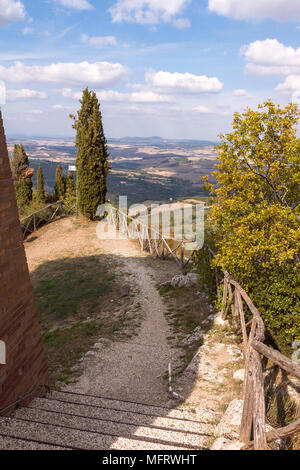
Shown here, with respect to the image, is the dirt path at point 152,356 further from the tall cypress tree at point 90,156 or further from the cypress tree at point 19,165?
the cypress tree at point 19,165

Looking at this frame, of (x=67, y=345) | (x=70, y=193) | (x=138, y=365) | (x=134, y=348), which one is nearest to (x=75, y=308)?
(x=67, y=345)

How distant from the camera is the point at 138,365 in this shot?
304 inches

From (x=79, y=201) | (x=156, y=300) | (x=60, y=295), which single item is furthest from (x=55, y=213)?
(x=156, y=300)

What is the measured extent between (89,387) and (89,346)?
6.62ft

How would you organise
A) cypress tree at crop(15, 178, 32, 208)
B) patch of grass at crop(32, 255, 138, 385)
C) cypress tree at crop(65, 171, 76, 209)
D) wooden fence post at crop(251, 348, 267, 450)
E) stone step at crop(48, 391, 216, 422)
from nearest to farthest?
1. wooden fence post at crop(251, 348, 267, 450)
2. stone step at crop(48, 391, 216, 422)
3. patch of grass at crop(32, 255, 138, 385)
4. cypress tree at crop(65, 171, 76, 209)
5. cypress tree at crop(15, 178, 32, 208)

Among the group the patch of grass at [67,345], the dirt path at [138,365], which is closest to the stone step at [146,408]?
the dirt path at [138,365]

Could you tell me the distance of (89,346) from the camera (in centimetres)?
875

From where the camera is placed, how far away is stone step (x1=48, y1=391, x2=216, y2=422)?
5.03 m

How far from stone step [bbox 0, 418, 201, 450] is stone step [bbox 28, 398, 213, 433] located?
650 mm

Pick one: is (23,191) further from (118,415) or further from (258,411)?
(258,411)

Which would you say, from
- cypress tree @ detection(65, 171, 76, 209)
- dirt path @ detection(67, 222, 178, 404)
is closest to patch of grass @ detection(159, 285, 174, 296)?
dirt path @ detection(67, 222, 178, 404)

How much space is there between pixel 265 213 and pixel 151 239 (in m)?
9.93

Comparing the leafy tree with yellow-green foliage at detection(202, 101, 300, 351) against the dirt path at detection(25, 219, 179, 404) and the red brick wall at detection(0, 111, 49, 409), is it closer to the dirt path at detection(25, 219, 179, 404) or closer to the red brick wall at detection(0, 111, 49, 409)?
the dirt path at detection(25, 219, 179, 404)

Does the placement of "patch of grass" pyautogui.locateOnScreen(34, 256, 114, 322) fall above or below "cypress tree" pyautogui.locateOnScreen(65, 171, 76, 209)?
below
